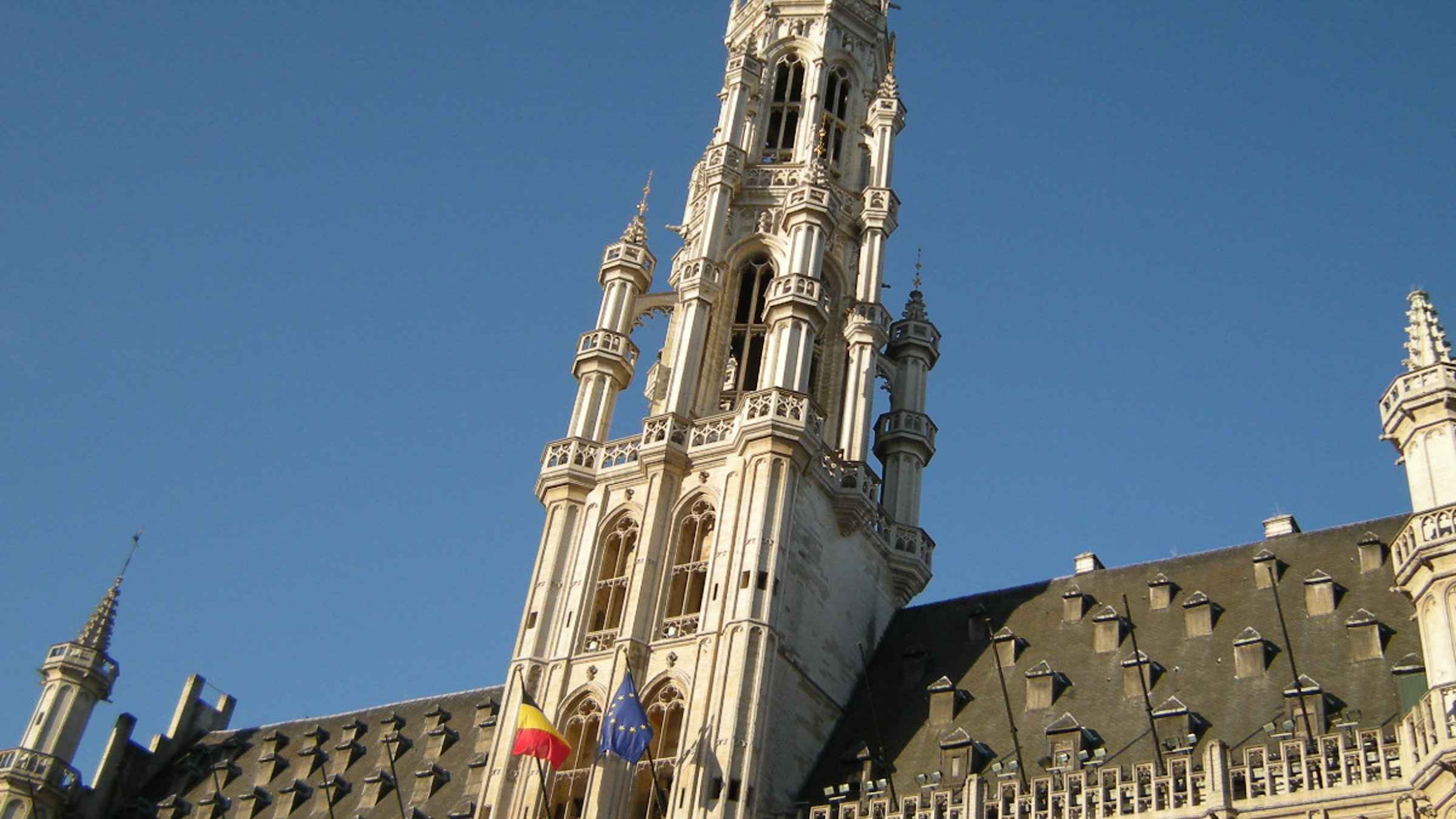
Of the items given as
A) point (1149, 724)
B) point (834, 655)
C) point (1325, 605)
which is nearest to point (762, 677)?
point (834, 655)

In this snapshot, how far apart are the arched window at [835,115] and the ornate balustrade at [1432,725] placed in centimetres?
3176

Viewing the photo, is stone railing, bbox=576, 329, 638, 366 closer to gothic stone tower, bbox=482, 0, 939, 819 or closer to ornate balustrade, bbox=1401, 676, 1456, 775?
gothic stone tower, bbox=482, 0, 939, 819

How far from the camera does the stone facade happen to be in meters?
37.8

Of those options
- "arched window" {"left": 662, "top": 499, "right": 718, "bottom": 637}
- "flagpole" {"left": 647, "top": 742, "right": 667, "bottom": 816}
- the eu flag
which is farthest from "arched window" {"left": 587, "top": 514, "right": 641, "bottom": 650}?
"flagpole" {"left": 647, "top": 742, "right": 667, "bottom": 816}

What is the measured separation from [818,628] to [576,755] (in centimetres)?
771

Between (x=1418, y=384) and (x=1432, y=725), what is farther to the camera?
(x=1418, y=384)

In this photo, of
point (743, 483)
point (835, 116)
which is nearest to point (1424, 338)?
point (743, 483)

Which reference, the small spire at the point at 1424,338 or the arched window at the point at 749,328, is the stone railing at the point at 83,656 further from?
the small spire at the point at 1424,338

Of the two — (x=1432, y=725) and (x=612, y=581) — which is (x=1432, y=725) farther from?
(x=612, y=581)

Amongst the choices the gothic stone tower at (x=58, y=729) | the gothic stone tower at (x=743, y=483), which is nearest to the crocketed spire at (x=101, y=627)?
the gothic stone tower at (x=58, y=729)

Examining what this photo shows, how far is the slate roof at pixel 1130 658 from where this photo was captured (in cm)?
4012

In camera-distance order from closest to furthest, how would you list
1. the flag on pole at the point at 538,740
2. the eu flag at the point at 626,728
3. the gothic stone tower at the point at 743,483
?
the eu flag at the point at 626,728 → the flag on pole at the point at 538,740 → the gothic stone tower at the point at 743,483

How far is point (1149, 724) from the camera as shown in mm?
41125

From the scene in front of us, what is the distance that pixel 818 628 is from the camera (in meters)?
47.7
